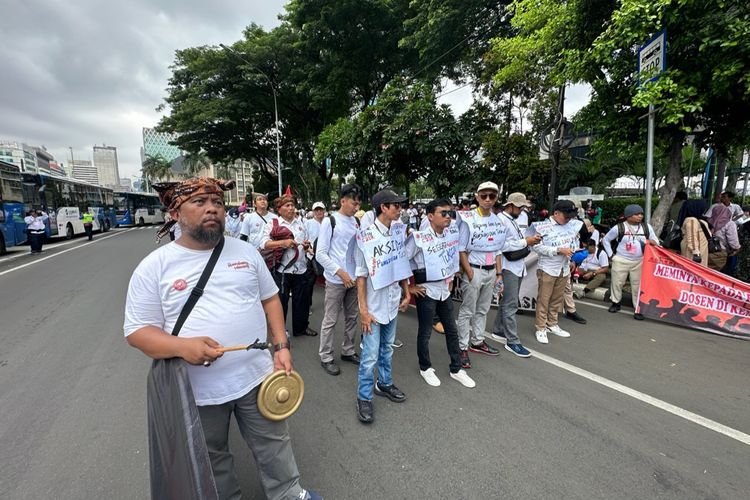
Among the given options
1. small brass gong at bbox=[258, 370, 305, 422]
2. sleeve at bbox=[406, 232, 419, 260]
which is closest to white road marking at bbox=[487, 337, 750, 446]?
sleeve at bbox=[406, 232, 419, 260]

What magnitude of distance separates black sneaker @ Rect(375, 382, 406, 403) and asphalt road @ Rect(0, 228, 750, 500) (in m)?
0.08

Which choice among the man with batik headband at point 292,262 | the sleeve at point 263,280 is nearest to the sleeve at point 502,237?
the man with batik headband at point 292,262

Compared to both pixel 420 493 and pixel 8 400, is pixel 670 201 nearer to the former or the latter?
pixel 420 493

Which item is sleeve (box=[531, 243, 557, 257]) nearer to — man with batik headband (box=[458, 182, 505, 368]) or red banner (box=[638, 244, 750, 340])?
man with batik headband (box=[458, 182, 505, 368])

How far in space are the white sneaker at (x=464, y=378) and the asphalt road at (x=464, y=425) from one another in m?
0.09

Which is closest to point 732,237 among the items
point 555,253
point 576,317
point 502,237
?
point 576,317

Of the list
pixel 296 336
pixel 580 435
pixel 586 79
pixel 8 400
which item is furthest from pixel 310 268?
pixel 586 79

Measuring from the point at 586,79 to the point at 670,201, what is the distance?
288 cm

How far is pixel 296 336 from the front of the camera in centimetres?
471

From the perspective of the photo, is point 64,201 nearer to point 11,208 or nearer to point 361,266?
point 11,208

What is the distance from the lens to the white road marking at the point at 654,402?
8.73 ft

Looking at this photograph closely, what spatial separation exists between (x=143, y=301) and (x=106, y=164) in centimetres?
15849

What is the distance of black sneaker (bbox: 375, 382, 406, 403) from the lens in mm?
3094

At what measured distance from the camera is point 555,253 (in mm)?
4316
